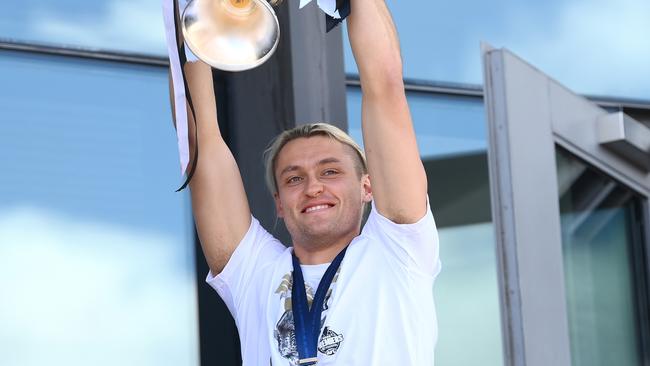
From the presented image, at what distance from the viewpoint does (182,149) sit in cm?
331

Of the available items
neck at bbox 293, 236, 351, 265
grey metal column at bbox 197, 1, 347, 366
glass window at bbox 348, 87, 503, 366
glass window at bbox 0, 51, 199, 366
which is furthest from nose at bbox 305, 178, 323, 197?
glass window at bbox 348, 87, 503, 366

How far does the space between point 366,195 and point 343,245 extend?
8.1 inches

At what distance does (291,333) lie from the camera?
10.6 feet

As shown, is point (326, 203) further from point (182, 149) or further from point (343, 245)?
point (182, 149)

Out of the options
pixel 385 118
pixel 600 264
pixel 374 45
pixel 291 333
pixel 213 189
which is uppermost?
pixel 374 45

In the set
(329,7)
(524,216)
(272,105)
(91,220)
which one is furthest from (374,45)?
(524,216)

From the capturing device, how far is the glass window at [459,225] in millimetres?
5137

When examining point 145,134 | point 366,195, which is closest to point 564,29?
point 145,134

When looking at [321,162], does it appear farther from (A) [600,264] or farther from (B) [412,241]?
(A) [600,264]

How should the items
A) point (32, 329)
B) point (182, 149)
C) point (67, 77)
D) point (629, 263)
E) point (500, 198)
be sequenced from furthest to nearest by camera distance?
point (629, 263) < point (500, 198) < point (67, 77) < point (32, 329) < point (182, 149)

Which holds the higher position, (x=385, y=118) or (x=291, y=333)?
(x=385, y=118)

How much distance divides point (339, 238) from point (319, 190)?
0.42 ft

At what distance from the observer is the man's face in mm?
3395

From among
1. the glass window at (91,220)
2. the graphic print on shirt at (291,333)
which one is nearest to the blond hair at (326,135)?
the graphic print on shirt at (291,333)
